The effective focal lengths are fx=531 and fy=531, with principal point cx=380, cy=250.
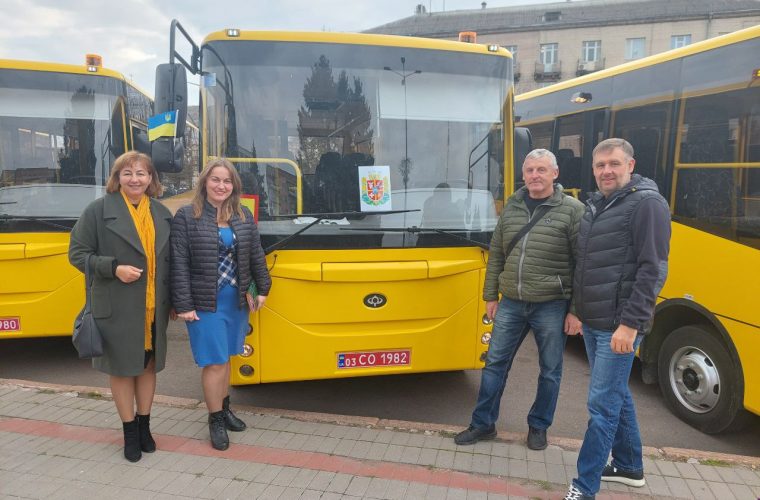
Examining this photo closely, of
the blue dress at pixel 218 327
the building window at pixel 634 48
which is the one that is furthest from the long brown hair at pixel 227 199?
the building window at pixel 634 48

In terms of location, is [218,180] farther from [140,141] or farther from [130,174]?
[140,141]

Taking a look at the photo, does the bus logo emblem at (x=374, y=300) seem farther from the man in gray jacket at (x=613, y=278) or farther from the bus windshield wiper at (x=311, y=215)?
the man in gray jacket at (x=613, y=278)

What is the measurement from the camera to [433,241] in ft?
12.7

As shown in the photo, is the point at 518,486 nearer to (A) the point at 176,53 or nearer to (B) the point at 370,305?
(B) the point at 370,305

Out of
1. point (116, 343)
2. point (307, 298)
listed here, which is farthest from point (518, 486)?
point (116, 343)

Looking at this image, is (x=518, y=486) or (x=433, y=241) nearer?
(x=518, y=486)

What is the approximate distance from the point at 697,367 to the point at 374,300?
2.54 meters

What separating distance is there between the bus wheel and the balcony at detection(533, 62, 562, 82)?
41998 mm

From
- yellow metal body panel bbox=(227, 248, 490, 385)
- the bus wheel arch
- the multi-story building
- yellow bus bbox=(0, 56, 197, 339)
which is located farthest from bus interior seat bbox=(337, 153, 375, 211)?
the multi-story building

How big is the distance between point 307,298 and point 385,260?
24.1 inches

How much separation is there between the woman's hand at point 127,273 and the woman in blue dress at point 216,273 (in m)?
0.24

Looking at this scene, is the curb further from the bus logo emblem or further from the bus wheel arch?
the bus logo emblem

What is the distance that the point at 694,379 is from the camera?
13.6ft

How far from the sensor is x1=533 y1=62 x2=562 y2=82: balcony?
4238 cm
